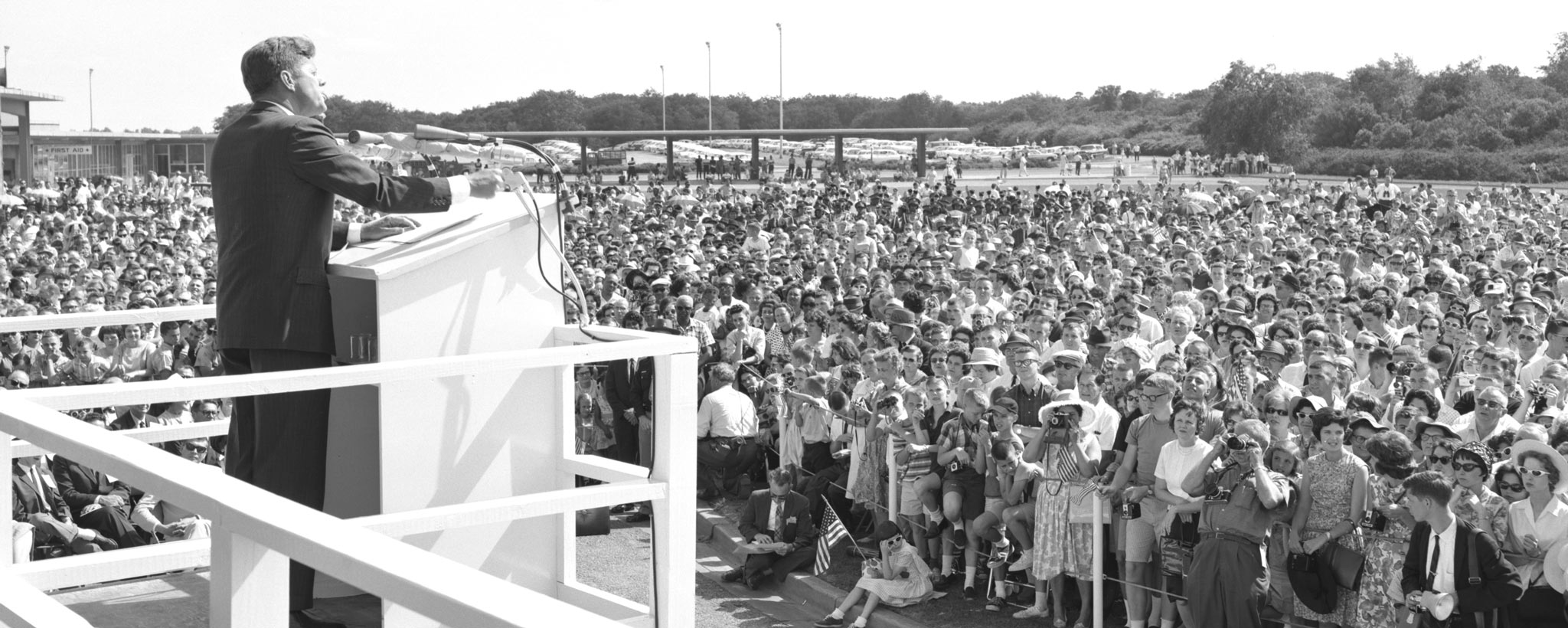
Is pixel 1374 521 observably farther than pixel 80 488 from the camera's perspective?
No

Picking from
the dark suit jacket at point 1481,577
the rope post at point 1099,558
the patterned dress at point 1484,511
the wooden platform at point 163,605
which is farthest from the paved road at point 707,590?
the patterned dress at point 1484,511

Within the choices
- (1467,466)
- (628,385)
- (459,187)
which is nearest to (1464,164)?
(628,385)

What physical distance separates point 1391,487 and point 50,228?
2986cm

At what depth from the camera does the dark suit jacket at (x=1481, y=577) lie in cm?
644

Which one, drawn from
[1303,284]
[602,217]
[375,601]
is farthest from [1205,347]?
[602,217]

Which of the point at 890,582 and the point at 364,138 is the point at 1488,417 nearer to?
the point at 890,582

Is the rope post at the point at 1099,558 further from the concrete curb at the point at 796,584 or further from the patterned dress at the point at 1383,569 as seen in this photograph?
the patterned dress at the point at 1383,569

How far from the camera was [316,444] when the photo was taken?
3.70 m

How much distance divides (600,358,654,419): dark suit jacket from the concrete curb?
1.11m

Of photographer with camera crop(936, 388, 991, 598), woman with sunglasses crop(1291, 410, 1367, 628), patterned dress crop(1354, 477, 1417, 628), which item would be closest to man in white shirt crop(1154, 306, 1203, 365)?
photographer with camera crop(936, 388, 991, 598)

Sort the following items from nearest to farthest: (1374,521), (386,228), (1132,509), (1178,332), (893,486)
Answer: (386,228), (1374,521), (1132,509), (893,486), (1178,332)

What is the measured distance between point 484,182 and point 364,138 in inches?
12.6

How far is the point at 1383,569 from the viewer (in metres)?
7.02

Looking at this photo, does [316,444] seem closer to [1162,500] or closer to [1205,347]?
[1162,500]
